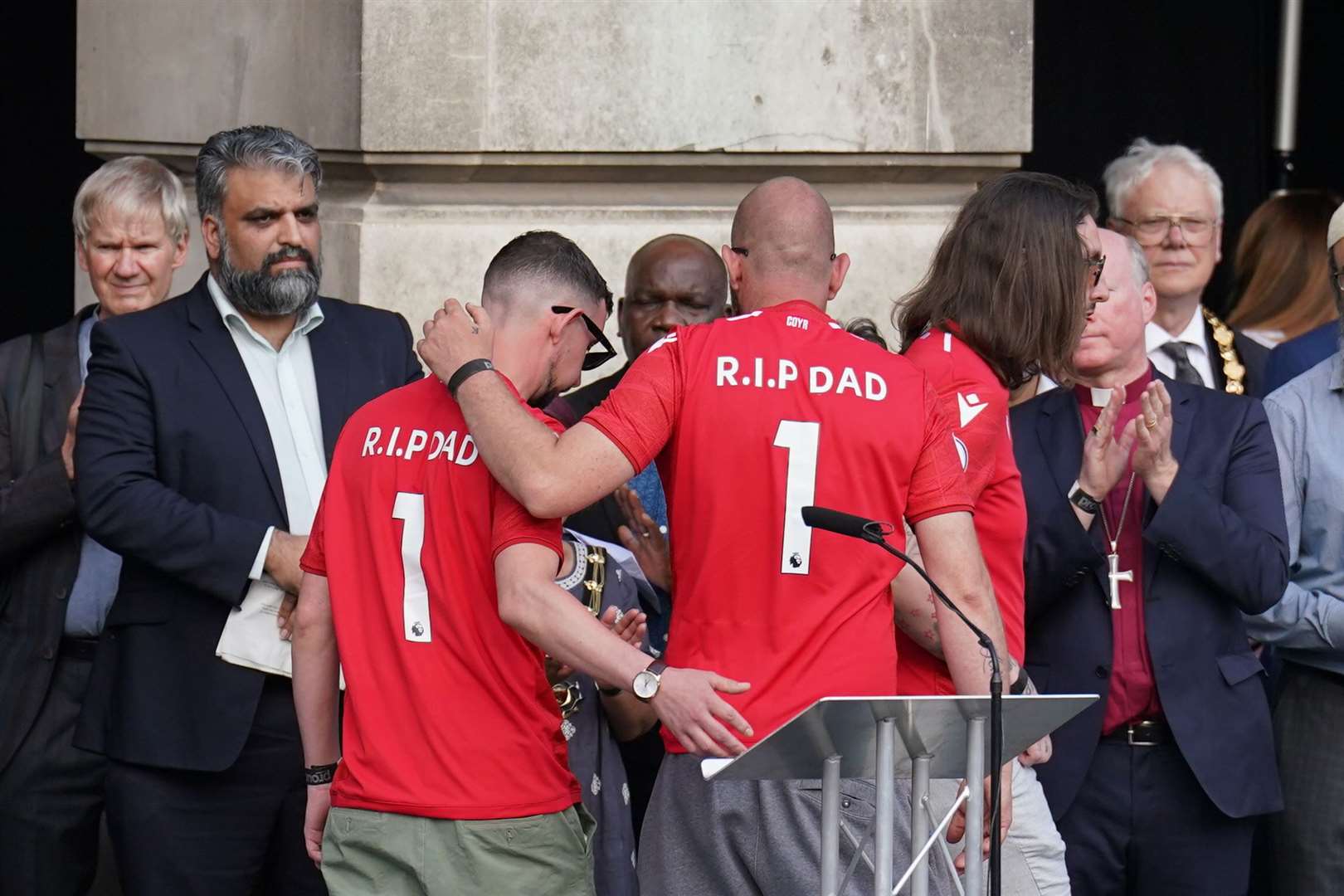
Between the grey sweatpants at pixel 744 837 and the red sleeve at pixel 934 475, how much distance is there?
1.76 ft

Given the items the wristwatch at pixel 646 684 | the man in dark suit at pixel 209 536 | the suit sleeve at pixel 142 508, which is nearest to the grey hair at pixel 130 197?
the man in dark suit at pixel 209 536

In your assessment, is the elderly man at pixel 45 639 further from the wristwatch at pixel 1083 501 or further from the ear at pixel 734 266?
the wristwatch at pixel 1083 501

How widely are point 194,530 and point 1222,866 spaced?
2.52m

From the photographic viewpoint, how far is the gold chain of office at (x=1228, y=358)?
18.8 ft

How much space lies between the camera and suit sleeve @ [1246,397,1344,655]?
15.9ft

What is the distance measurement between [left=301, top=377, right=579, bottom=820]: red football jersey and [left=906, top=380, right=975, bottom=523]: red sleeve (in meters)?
0.69

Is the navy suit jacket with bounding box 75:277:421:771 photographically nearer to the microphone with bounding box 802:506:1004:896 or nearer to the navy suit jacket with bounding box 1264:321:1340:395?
the microphone with bounding box 802:506:1004:896

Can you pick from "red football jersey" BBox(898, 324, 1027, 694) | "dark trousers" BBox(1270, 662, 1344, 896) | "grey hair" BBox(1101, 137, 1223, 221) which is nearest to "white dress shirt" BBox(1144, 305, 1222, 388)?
"grey hair" BBox(1101, 137, 1223, 221)

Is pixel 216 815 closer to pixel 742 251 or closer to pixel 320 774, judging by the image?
pixel 320 774

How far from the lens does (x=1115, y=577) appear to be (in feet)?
15.4

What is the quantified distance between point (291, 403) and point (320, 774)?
3.62 feet

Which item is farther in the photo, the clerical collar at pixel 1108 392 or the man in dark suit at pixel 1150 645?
the clerical collar at pixel 1108 392

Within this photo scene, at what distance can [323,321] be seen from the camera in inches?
194

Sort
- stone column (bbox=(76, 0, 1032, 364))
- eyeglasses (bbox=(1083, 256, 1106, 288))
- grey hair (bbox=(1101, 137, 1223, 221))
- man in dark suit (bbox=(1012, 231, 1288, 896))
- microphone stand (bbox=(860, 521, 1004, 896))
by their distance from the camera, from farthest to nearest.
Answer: grey hair (bbox=(1101, 137, 1223, 221))
stone column (bbox=(76, 0, 1032, 364))
man in dark suit (bbox=(1012, 231, 1288, 896))
eyeglasses (bbox=(1083, 256, 1106, 288))
microphone stand (bbox=(860, 521, 1004, 896))
